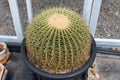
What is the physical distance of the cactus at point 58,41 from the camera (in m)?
1.21

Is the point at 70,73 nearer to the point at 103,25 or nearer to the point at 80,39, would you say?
the point at 80,39

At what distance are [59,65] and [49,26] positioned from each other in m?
0.24

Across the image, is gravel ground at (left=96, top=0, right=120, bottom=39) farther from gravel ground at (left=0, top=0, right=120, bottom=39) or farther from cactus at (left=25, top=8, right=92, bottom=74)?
cactus at (left=25, top=8, right=92, bottom=74)

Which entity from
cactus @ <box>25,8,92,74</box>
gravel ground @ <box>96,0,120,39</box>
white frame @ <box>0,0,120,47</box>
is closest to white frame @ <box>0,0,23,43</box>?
white frame @ <box>0,0,120,47</box>

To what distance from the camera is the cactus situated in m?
1.21

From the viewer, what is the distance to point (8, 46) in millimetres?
1803

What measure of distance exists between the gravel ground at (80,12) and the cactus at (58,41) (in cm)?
33

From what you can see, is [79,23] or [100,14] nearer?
[79,23]

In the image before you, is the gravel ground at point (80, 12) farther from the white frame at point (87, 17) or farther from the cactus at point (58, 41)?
the cactus at point (58, 41)

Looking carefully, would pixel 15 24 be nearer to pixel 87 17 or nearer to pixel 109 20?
pixel 87 17

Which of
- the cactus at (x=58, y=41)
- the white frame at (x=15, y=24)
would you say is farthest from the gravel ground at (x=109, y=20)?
the white frame at (x=15, y=24)

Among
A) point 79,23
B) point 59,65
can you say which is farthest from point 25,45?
point 79,23

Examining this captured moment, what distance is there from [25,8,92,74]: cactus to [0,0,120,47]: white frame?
297mm

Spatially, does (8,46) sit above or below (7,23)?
below
